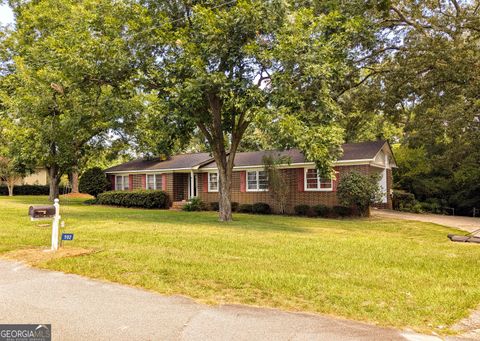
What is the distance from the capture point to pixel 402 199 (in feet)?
79.1

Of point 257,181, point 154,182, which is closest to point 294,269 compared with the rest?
point 257,181

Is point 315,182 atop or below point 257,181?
below

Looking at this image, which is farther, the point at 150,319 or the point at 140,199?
the point at 140,199

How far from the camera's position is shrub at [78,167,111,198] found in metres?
30.1

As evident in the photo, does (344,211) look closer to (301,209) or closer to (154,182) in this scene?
(301,209)

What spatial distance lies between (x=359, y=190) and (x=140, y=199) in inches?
556

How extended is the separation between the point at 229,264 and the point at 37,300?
3.31 metres

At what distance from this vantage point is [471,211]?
24.1 m

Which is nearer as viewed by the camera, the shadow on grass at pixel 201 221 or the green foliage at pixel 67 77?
the shadow on grass at pixel 201 221

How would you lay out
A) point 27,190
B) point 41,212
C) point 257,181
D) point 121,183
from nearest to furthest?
1. point 41,212
2. point 257,181
3. point 121,183
4. point 27,190

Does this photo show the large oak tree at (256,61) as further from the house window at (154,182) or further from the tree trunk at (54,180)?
the tree trunk at (54,180)

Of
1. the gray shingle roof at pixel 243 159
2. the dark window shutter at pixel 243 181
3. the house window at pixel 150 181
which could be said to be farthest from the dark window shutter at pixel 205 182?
the house window at pixel 150 181

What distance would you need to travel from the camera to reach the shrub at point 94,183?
1184 inches

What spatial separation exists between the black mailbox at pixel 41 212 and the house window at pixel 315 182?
1453cm
